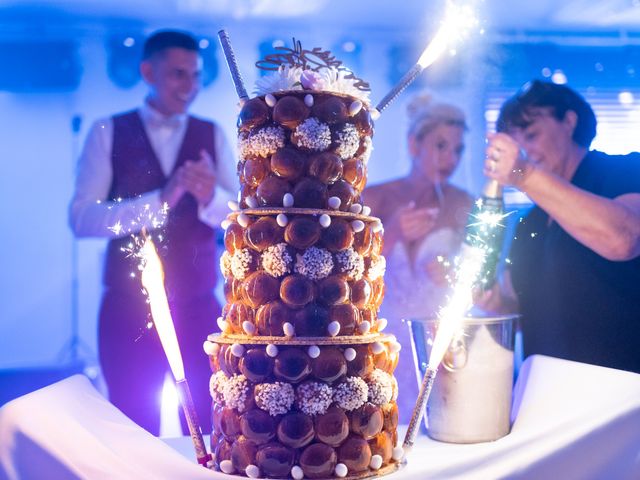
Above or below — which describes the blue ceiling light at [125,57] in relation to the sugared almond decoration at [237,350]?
above

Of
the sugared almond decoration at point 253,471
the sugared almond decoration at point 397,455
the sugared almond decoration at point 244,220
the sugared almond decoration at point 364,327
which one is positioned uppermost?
the sugared almond decoration at point 244,220

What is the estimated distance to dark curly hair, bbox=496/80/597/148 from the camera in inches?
91.0

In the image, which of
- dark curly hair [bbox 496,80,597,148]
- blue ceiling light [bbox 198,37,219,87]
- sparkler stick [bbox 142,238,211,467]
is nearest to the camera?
sparkler stick [bbox 142,238,211,467]

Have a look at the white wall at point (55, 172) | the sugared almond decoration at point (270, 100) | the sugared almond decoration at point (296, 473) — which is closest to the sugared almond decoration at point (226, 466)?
the sugared almond decoration at point (296, 473)

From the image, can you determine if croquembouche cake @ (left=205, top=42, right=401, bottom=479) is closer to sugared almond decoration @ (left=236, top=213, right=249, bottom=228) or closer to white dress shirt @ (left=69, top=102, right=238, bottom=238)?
sugared almond decoration @ (left=236, top=213, right=249, bottom=228)

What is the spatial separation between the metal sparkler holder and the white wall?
6.15 ft

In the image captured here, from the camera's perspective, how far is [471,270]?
1.56m

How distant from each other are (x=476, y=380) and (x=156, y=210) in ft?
5.26

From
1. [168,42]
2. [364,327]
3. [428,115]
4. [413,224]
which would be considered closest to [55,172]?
[168,42]

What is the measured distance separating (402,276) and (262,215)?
5.72ft

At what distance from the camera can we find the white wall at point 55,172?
3254mm

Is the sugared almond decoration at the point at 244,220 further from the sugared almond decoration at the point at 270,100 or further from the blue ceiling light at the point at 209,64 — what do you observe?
the blue ceiling light at the point at 209,64

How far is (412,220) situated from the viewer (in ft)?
9.96

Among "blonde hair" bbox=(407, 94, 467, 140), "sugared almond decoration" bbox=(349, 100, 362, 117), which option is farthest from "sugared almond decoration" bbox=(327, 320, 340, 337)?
"blonde hair" bbox=(407, 94, 467, 140)
